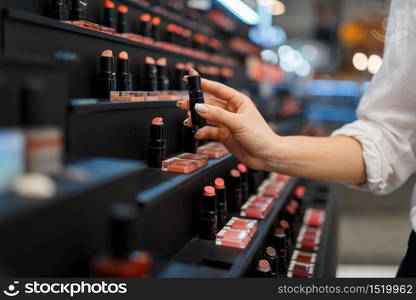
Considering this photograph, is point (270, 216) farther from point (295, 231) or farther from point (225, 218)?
point (295, 231)

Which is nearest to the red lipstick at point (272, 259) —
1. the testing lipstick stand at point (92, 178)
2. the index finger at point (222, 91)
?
the testing lipstick stand at point (92, 178)

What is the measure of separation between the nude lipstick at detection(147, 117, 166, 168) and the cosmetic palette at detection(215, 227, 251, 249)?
0.65 ft

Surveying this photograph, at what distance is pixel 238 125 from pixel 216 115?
0.06 meters

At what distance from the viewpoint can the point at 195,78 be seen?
0.82 m

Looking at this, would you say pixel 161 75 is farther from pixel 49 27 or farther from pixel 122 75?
pixel 49 27

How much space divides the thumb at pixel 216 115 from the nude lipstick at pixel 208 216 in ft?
0.48

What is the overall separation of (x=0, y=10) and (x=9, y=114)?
0.89 feet

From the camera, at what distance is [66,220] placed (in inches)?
18.7

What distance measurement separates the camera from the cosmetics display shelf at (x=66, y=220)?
0.43 metres

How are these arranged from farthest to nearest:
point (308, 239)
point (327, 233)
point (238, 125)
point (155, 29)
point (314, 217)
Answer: point (314, 217), point (327, 233), point (308, 239), point (155, 29), point (238, 125)

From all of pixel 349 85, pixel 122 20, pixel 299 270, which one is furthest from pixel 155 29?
pixel 349 85

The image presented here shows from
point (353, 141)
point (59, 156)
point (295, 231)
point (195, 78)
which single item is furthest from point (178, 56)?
point (59, 156)

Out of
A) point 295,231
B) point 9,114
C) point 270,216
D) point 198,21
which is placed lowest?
point 295,231

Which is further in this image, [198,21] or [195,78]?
[198,21]
